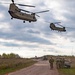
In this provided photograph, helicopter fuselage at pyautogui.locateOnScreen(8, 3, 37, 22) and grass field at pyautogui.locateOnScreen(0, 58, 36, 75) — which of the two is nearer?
helicopter fuselage at pyautogui.locateOnScreen(8, 3, 37, 22)

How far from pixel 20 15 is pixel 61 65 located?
54.9 feet

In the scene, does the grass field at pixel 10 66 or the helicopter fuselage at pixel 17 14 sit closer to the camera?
the helicopter fuselage at pixel 17 14

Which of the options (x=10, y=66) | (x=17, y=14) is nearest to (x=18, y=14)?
(x=17, y=14)

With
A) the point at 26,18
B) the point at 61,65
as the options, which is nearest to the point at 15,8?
the point at 26,18

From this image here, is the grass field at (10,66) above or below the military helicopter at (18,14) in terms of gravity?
below

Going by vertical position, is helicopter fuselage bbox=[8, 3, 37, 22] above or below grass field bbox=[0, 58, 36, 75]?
above

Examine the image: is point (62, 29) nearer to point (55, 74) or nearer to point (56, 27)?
point (56, 27)

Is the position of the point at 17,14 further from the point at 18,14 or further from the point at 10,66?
the point at 10,66

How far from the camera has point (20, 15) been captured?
143ft

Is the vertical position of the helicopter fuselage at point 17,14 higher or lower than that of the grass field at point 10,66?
higher

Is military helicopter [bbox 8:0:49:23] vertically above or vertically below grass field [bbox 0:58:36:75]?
above

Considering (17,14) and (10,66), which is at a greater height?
(17,14)

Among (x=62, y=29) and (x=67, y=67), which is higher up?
(x=62, y=29)

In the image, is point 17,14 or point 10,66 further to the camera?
point 10,66
